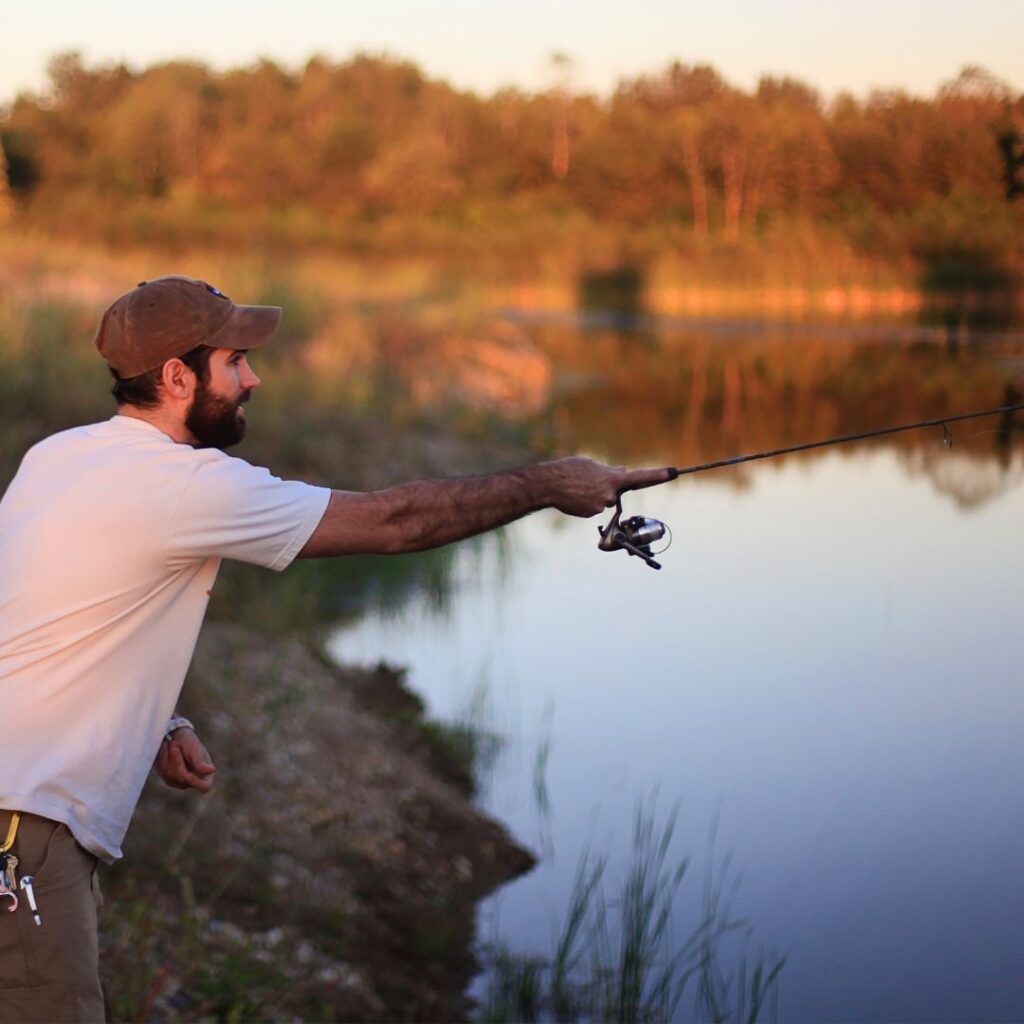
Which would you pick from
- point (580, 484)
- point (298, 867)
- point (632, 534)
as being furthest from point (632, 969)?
point (580, 484)

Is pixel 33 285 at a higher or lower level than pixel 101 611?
higher

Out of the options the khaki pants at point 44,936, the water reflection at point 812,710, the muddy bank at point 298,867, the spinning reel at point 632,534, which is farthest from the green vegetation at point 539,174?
the khaki pants at point 44,936

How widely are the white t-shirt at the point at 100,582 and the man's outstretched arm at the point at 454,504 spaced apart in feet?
0.18

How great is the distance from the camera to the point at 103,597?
2543mm

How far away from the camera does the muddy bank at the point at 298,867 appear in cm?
464

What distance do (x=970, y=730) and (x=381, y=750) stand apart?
9.23 ft

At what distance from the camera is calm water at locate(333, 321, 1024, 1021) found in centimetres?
594

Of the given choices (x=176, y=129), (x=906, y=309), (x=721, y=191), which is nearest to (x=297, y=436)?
(x=906, y=309)

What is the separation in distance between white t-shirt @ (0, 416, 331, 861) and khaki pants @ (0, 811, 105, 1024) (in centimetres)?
4

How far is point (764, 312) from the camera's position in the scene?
2245 cm

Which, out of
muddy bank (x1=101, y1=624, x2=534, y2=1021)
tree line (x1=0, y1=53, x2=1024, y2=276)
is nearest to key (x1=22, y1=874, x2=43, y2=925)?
muddy bank (x1=101, y1=624, x2=534, y2=1021)

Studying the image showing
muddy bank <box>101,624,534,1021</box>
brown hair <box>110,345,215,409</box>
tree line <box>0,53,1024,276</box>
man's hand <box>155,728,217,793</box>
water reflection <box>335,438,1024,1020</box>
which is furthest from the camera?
tree line <box>0,53,1024,276</box>

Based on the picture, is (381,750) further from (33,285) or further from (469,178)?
(469,178)

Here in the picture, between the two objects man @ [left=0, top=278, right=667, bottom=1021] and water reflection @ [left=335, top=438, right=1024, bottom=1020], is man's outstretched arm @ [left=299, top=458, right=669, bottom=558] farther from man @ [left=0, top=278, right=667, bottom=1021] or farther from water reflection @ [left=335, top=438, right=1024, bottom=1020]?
water reflection @ [left=335, top=438, right=1024, bottom=1020]
